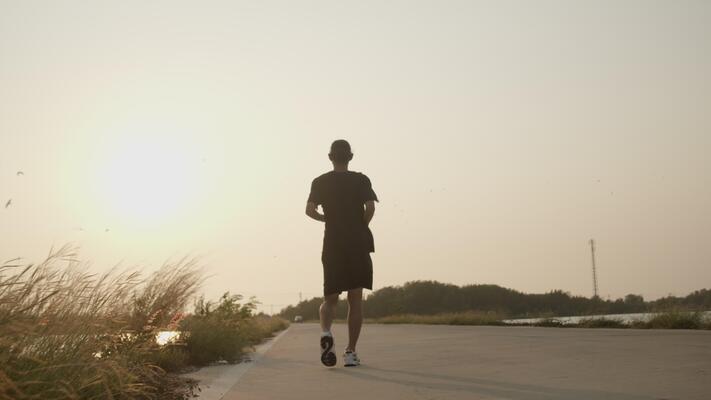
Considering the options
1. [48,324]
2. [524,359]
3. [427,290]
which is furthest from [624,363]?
[427,290]

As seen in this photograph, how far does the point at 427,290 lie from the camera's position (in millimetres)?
69000

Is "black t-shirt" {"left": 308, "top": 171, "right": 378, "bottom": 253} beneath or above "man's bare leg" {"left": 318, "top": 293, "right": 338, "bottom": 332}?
above

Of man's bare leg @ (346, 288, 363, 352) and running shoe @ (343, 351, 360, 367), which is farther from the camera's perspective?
man's bare leg @ (346, 288, 363, 352)

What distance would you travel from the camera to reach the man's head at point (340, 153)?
8.68 meters

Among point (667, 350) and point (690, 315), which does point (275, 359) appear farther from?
point (690, 315)

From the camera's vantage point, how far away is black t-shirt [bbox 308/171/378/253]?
27.5ft

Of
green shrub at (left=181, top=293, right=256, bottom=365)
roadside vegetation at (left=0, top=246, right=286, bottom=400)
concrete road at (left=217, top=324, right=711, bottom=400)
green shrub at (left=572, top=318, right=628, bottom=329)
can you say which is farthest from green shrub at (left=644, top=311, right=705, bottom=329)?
roadside vegetation at (left=0, top=246, right=286, bottom=400)

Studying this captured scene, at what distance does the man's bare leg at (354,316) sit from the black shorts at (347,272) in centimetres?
12

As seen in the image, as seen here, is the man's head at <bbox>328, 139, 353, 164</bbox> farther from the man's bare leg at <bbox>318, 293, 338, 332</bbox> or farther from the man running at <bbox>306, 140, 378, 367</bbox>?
the man's bare leg at <bbox>318, 293, 338, 332</bbox>

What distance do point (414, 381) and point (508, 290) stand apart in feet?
217

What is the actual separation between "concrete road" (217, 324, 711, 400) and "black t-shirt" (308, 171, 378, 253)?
3.79ft

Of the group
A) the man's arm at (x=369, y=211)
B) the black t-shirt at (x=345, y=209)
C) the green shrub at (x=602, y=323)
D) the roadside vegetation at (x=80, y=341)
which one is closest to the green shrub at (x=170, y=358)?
the roadside vegetation at (x=80, y=341)

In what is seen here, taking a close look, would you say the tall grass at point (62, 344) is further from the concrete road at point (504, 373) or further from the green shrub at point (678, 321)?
the green shrub at point (678, 321)

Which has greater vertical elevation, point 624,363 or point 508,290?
point 508,290
